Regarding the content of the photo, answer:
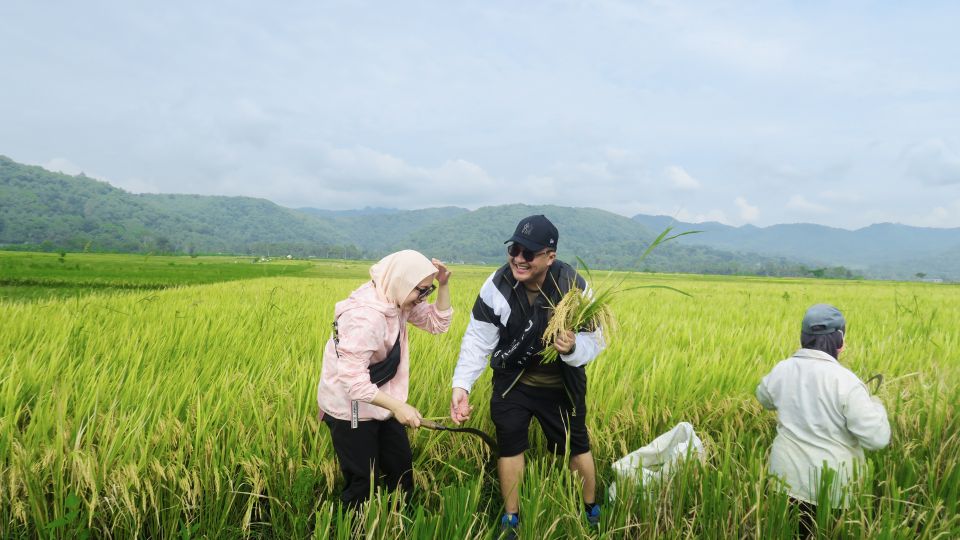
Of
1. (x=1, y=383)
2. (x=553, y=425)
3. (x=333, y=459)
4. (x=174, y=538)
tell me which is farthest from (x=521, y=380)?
(x=1, y=383)

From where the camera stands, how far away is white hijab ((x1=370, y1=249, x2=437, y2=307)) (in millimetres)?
1967

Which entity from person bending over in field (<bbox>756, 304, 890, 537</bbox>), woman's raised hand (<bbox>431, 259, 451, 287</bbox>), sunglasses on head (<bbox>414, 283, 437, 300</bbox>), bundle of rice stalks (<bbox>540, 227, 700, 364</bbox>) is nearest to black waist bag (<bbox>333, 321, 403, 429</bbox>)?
sunglasses on head (<bbox>414, 283, 437, 300</bbox>)

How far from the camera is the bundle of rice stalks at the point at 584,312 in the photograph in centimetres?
210

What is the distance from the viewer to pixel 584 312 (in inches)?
85.4

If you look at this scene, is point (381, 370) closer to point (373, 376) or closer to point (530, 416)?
point (373, 376)

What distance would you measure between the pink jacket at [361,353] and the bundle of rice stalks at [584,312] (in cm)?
66

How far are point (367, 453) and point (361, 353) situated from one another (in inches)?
18.7

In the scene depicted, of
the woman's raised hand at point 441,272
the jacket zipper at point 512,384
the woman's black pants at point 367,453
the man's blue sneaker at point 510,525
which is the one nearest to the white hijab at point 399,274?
the woman's raised hand at point 441,272

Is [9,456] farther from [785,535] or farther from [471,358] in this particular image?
[785,535]

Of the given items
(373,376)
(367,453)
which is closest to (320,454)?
(367,453)

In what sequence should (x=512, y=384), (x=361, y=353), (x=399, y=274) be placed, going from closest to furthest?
(x=361, y=353)
(x=399, y=274)
(x=512, y=384)

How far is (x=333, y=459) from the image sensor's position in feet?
7.53

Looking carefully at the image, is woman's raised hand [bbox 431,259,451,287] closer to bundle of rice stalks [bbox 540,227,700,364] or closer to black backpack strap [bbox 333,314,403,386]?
black backpack strap [bbox 333,314,403,386]

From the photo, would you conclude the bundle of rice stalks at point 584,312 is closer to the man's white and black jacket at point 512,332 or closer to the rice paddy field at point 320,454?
the man's white and black jacket at point 512,332
